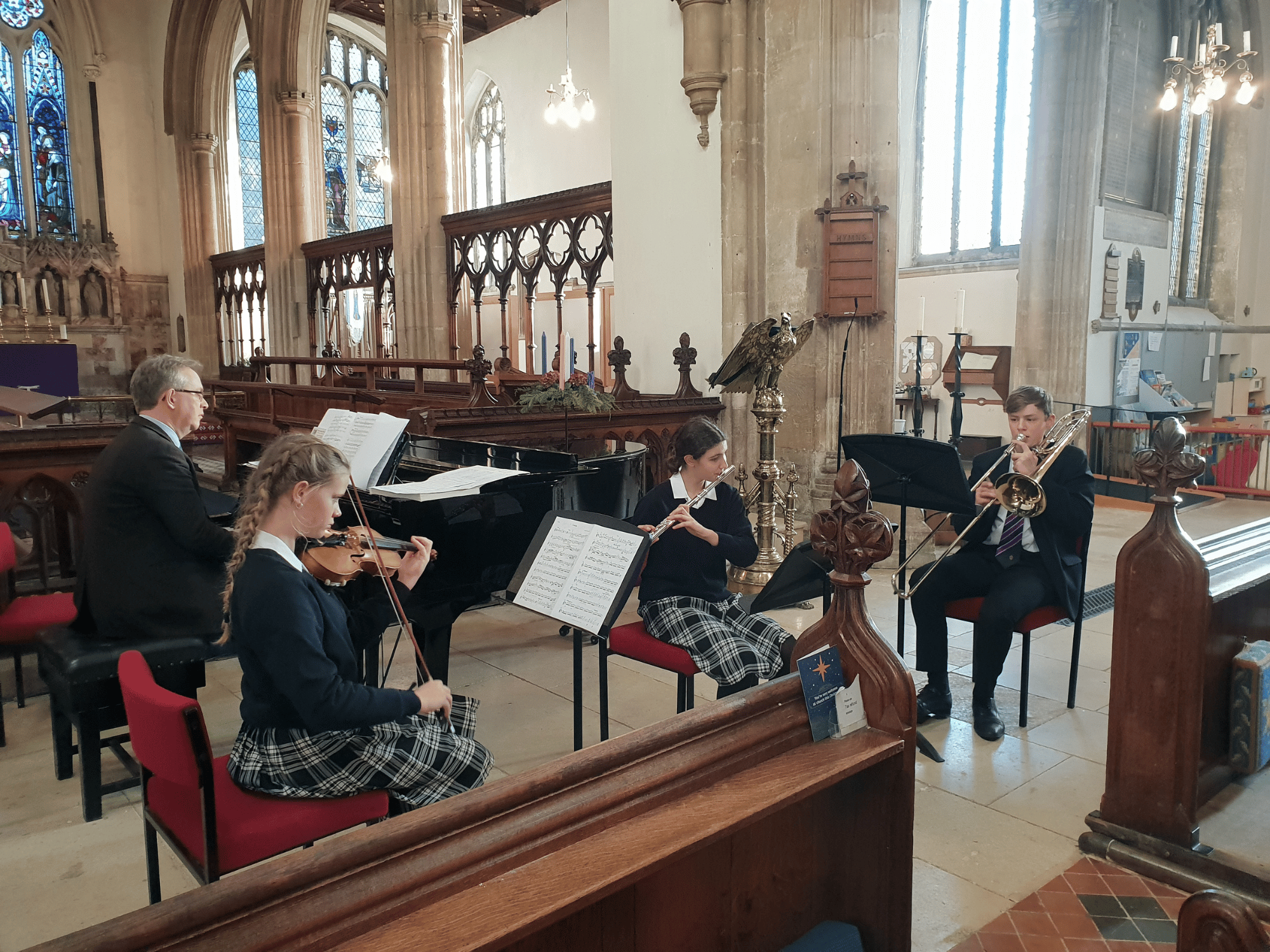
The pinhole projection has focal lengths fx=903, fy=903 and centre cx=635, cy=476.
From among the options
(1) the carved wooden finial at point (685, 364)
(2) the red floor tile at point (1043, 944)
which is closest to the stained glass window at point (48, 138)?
(1) the carved wooden finial at point (685, 364)

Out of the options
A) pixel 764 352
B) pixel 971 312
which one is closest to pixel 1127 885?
pixel 764 352

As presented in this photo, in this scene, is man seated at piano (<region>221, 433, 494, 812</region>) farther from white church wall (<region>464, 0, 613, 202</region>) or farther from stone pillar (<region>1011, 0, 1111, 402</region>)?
white church wall (<region>464, 0, 613, 202</region>)

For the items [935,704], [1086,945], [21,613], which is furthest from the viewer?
[935,704]

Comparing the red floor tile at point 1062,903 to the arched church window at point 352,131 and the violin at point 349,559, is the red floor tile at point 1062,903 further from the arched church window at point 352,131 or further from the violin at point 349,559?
the arched church window at point 352,131

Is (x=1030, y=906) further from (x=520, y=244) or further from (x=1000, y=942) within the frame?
(x=520, y=244)

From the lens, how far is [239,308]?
45.1 feet

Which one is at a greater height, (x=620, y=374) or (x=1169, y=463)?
(x=620, y=374)

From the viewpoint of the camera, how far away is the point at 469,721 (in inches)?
92.8

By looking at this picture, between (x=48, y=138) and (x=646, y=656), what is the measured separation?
15.7m

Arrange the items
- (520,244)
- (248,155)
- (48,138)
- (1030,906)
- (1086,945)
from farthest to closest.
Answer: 1. (248,155)
2. (48,138)
3. (520,244)
4. (1030,906)
5. (1086,945)

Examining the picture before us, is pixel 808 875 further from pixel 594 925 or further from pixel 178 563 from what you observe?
pixel 178 563

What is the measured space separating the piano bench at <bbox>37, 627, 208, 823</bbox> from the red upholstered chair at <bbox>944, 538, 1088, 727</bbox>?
267 cm

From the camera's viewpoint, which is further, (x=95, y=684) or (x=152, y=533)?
(x=152, y=533)

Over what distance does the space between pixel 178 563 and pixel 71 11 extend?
15177 millimetres
